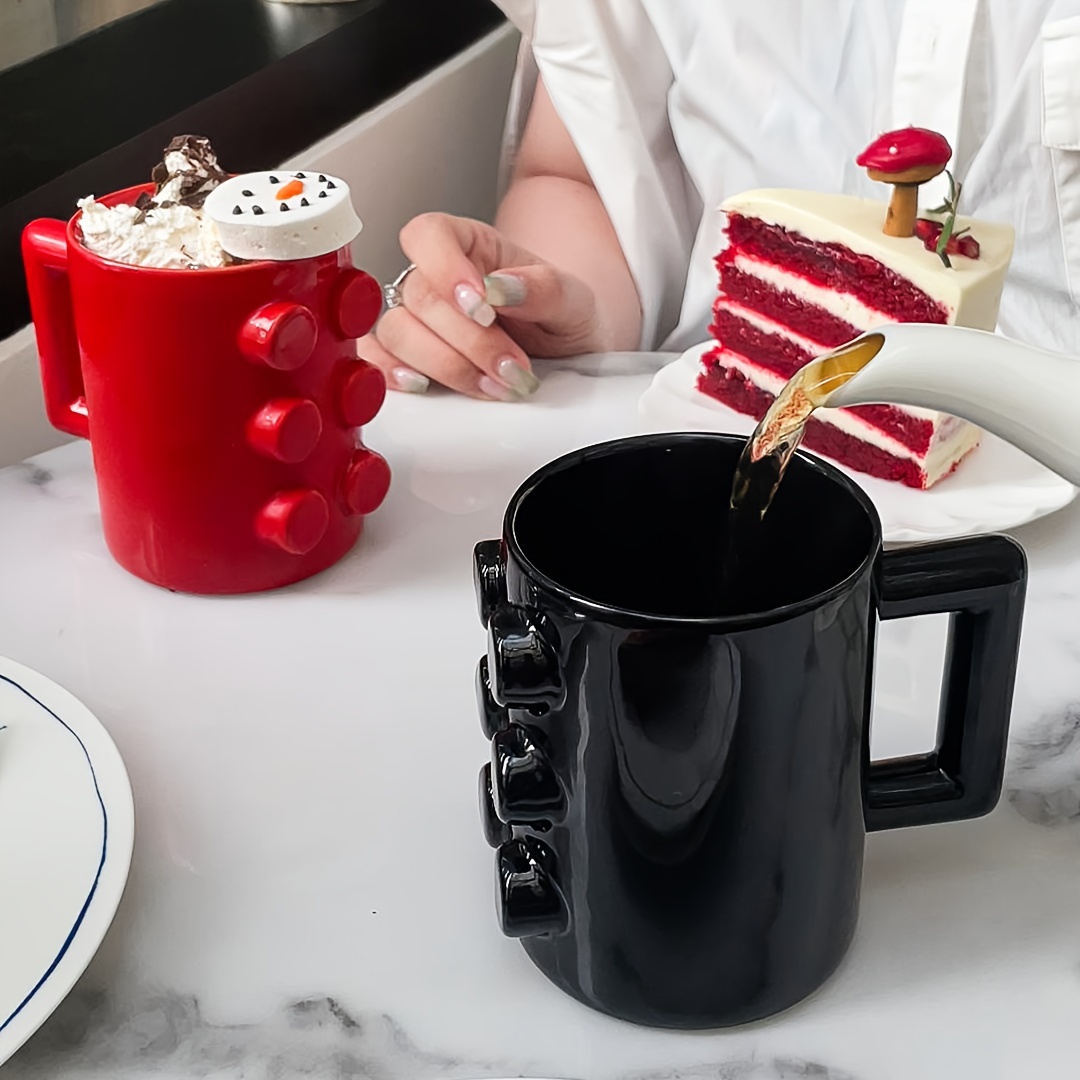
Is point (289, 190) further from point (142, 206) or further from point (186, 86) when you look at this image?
point (186, 86)

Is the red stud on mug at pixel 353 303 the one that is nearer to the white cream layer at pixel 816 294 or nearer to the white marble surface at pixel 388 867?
the white marble surface at pixel 388 867

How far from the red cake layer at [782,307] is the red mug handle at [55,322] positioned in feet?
1.20

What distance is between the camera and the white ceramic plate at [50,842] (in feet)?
1.30

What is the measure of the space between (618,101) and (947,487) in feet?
1.33

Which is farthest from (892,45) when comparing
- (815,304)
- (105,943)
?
(105,943)

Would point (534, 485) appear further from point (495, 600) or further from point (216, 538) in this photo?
point (216, 538)

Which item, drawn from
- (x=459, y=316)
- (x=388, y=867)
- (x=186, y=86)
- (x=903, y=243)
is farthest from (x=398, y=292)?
(x=388, y=867)

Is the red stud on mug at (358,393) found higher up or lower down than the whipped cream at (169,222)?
lower down

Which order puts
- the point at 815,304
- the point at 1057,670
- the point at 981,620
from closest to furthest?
1. the point at 981,620
2. the point at 1057,670
3. the point at 815,304

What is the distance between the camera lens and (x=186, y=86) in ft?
2.82

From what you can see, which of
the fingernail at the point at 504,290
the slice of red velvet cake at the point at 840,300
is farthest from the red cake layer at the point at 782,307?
the fingernail at the point at 504,290

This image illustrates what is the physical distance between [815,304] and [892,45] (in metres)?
0.26

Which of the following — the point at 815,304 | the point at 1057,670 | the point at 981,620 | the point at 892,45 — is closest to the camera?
the point at 981,620

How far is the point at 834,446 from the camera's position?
767mm
